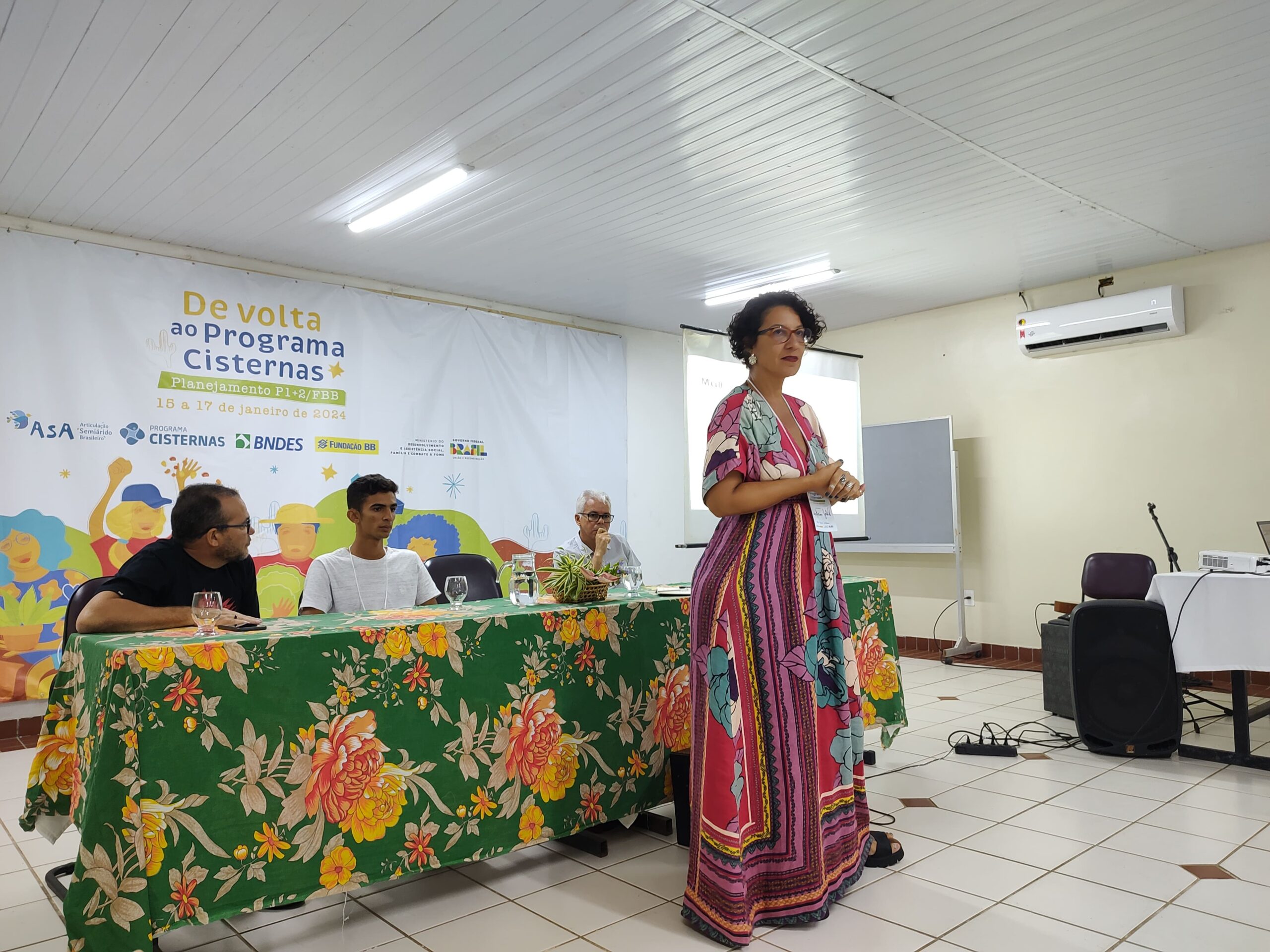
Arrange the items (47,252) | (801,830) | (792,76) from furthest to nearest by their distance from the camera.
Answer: (47,252), (792,76), (801,830)

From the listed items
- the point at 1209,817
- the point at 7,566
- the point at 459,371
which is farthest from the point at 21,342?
the point at 1209,817

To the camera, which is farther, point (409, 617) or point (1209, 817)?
point (1209, 817)

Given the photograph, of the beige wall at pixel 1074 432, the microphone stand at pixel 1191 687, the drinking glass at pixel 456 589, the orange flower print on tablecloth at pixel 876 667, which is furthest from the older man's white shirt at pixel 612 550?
the beige wall at pixel 1074 432

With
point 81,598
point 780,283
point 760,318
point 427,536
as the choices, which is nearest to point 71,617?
point 81,598

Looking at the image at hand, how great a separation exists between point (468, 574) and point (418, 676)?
5.19 feet

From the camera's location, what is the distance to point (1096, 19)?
297 centimetres

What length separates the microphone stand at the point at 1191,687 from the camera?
4.43 metres

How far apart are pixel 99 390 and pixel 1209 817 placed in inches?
221

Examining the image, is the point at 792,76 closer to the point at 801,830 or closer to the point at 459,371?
the point at 801,830

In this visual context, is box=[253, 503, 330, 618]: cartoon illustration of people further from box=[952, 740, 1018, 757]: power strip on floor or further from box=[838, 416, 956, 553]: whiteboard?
box=[838, 416, 956, 553]: whiteboard

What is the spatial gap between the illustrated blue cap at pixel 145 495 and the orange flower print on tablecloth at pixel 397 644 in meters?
3.31

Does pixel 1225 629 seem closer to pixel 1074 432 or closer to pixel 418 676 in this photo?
pixel 1074 432

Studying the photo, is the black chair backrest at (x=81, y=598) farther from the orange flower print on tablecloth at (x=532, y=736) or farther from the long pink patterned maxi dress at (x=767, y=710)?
the long pink patterned maxi dress at (x=767, y=710)

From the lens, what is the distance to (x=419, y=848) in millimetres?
2346
